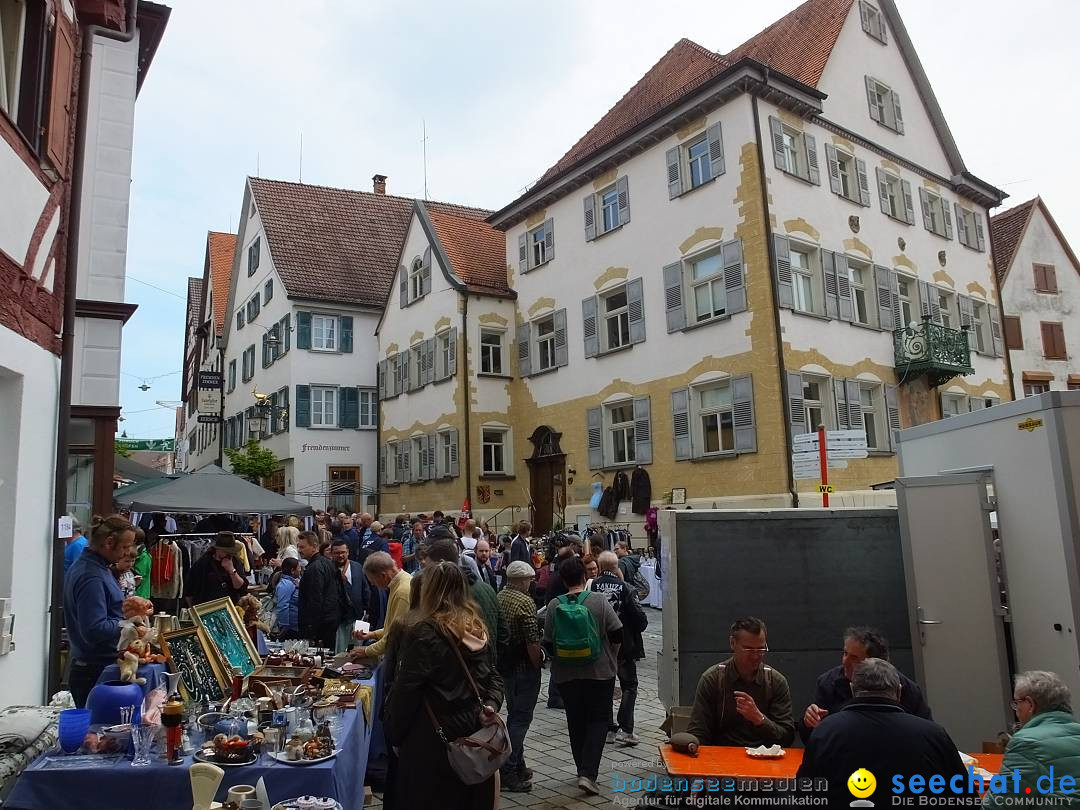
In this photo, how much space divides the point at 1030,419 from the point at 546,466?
Answer: 18.4m

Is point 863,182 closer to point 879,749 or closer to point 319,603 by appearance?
point 319,603

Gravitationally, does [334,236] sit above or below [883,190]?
above

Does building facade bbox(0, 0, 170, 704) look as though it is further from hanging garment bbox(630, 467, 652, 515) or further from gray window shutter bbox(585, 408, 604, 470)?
gray window shutter bbox(585, 408, 604, 470)

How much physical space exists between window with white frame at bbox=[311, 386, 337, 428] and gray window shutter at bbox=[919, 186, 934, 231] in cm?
2107

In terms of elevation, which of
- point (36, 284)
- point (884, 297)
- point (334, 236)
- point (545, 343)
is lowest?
point (36, 284)

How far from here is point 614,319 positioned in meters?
21.9

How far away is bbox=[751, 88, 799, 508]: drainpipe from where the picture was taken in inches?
655

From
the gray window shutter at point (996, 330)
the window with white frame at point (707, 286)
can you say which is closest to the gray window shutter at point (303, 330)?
the window with white frame at point (707, 286)

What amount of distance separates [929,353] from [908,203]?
4.84 meters

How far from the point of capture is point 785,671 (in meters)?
6.90

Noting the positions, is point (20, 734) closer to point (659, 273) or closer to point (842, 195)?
point (659, 273)

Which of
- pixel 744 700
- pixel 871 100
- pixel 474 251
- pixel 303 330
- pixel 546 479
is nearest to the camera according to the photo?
pixel 744 700

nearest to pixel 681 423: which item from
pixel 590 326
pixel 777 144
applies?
pixel 590 326

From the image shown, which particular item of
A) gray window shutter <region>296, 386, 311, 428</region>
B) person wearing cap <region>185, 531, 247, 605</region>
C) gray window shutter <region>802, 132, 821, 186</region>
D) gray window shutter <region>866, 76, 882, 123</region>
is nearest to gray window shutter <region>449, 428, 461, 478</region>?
gray window shutter <region>296, 386, 311, 428</region>
